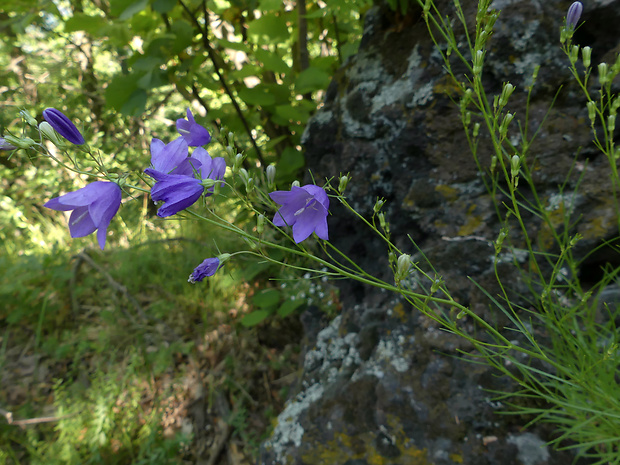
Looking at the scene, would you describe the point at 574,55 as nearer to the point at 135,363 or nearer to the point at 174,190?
the point at 174,190

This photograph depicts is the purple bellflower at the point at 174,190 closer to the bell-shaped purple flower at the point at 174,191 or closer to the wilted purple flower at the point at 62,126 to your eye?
the bell-shaped purple flower at the point at 174,191

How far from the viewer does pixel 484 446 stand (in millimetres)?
1364

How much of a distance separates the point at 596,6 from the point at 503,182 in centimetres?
68

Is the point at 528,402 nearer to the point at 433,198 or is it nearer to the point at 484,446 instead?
the point at 484,446

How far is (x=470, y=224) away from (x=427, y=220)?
182 millimetres

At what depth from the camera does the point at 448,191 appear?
164cm

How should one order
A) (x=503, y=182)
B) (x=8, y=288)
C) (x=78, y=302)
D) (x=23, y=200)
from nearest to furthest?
(x=503, y=182)
(x=8, y=288)
(x=78, y=302)
(x=23, y=200)

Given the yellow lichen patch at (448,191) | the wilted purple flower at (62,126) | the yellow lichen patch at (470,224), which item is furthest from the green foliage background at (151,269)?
the yellow lichen patch at (470,224)

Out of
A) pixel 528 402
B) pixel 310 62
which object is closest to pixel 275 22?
pixel 310 62

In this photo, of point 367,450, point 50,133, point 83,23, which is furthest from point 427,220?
point 83,23

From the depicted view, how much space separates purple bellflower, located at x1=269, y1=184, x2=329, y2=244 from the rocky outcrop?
806mm

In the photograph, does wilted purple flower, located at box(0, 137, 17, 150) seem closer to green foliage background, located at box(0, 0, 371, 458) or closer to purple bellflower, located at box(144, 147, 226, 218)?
purple bellflower, located at box(144, 147, 226, 218)

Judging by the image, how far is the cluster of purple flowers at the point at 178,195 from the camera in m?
0.81

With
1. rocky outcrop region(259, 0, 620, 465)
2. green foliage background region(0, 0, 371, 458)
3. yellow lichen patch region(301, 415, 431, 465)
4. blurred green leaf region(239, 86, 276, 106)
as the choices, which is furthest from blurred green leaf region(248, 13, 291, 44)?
yellow lichen patch region(301, 415, 431, 465)
